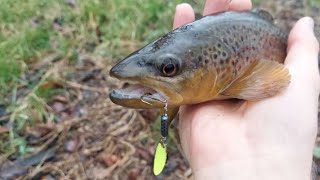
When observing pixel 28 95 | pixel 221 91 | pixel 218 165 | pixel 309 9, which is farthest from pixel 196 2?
pixel 218 165

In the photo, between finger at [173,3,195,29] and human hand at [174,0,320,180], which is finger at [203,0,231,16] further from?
human hand at [174,0,320,180]

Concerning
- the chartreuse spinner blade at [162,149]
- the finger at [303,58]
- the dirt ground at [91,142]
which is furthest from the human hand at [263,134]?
the dirt ground at [91,142]

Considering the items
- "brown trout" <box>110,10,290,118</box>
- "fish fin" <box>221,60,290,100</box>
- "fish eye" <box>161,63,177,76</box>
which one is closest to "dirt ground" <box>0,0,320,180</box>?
"brown trout" <box>110,10,290,118</box>

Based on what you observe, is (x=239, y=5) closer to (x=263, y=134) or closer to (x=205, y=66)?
(x=205, y=66)

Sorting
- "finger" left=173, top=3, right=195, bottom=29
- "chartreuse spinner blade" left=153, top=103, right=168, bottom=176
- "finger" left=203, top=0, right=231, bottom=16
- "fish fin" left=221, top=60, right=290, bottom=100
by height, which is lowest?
"chartreuse spinner blade" left=153, top=103, right=168, bottom=176

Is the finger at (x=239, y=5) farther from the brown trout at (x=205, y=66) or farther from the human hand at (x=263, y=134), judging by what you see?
the human hand at (x=263, y=134)

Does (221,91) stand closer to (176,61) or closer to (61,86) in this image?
(176,61)

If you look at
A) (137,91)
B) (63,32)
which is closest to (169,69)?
(137,91)
